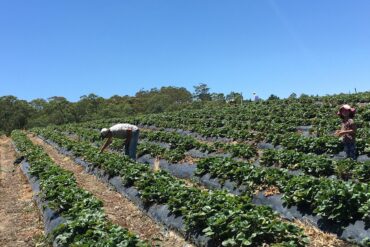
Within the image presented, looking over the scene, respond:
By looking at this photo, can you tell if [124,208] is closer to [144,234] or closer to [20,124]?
[144,234]

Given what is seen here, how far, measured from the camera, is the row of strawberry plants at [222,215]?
566 centimetres

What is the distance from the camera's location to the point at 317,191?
23.2 ft

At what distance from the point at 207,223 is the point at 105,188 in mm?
5737

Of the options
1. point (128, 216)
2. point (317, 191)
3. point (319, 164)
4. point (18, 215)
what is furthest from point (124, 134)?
point (317, 191)

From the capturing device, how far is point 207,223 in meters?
6.26

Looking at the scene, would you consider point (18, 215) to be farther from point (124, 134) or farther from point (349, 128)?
point (349, 128)

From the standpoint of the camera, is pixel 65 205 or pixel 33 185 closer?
pixel 65 205

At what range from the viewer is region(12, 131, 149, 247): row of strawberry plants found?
6035 mm

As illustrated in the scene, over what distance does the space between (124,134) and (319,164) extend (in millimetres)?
6129

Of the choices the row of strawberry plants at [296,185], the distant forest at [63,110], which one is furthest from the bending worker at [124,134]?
the distant forest at [63,110]

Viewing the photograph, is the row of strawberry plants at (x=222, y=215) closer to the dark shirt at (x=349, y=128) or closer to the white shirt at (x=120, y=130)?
the white shirt at (x=120, y=130)

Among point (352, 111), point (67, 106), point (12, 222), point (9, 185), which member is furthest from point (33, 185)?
point (67, 106)

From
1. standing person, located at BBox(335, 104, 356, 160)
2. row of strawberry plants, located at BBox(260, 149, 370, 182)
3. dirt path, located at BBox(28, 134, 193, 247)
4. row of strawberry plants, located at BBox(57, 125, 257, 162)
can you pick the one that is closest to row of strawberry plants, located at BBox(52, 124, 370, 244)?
row of strawberry plants, located at BBox(260, 149, 370, 182)

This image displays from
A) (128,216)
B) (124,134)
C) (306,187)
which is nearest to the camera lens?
(306,187)
